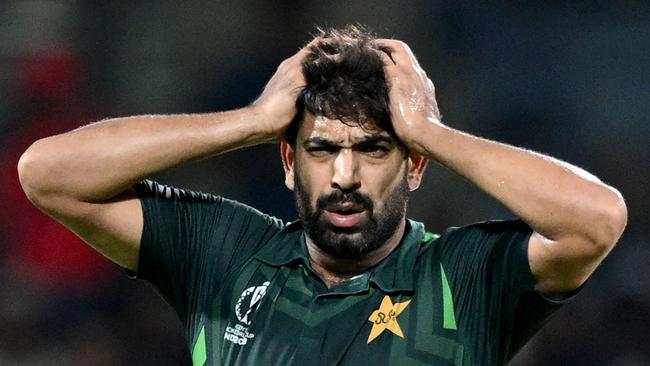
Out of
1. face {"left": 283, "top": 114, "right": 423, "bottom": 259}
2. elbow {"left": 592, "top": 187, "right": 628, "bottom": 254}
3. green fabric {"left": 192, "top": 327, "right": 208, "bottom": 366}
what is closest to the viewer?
elbow {"left": 592, "top": 187, "right": 628, "bottom": 254}

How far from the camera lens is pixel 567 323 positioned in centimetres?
546

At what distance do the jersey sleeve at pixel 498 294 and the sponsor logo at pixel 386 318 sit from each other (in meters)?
0.16

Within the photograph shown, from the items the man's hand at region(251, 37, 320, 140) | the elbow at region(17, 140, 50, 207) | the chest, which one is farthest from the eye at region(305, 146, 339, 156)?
the elbow at region(17, 140, 50, 207)

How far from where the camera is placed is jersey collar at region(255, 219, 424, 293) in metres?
3.00

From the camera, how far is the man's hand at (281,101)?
119 inches

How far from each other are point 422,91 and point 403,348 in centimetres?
69

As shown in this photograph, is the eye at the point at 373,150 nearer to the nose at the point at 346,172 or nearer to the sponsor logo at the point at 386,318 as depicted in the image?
the nose at the point at 346,172

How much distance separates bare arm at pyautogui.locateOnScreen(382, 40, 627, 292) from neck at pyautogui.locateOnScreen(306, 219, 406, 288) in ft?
1.09

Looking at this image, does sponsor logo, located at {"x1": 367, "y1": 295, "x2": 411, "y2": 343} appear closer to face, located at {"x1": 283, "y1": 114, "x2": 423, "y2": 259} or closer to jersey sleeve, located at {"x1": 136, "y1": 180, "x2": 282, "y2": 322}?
face, located at {"x1": 283, "y1": 114, "x2": 423, "y2": 259}

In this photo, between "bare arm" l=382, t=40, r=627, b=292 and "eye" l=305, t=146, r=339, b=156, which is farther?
"eye" l=305, t=146, r=339, b=156

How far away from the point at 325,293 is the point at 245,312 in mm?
228

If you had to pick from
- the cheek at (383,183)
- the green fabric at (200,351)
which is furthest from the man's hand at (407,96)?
the green fabric at (200,351)

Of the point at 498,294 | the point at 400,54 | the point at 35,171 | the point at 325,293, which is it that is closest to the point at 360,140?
the point at 400,54

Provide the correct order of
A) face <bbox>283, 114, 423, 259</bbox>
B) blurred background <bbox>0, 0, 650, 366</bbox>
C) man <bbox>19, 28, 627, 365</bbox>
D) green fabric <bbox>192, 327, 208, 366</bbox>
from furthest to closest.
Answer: blurred background <bbox>0, 0, 650, 366</bbox> → green fabric <bbox>192, 327, 208, 366</bbox> → face <bbox>283, 114, 423, 259</bbox> → man <bbox>19, 28, 627, 365</bbox>
